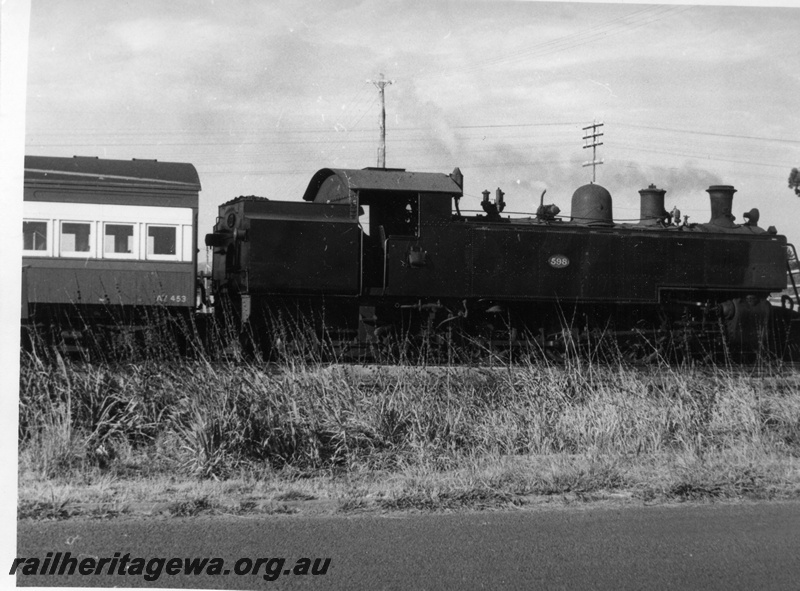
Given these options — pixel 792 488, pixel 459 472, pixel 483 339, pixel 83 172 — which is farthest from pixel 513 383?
pixel 83 172

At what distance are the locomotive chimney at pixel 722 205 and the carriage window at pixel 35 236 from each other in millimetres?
10847

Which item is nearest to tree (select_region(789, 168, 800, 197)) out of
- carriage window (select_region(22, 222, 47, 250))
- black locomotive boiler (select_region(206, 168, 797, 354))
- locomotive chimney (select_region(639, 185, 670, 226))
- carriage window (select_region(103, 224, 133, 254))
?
black locomotive boiler (select_region(206, 168, 797, 354))

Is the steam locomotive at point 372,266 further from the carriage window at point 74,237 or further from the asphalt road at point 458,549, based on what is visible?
the asphalt road at point 458,549

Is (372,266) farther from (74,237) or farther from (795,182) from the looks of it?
(795,182)

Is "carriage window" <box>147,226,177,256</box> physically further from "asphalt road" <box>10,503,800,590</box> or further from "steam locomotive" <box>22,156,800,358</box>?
"asphalt road" <box>10,503,800,590</box>

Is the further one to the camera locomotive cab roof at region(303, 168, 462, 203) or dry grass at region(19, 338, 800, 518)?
locomotive cab roof at region(303, 168, 462, 203)

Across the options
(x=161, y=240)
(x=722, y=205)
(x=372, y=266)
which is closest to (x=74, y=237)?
(x=161, y=240)

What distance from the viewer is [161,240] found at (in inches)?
451

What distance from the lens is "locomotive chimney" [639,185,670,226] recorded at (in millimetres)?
14414

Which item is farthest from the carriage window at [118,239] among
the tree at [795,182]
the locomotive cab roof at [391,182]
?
the tree at [795,182]

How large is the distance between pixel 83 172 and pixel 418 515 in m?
8.11
